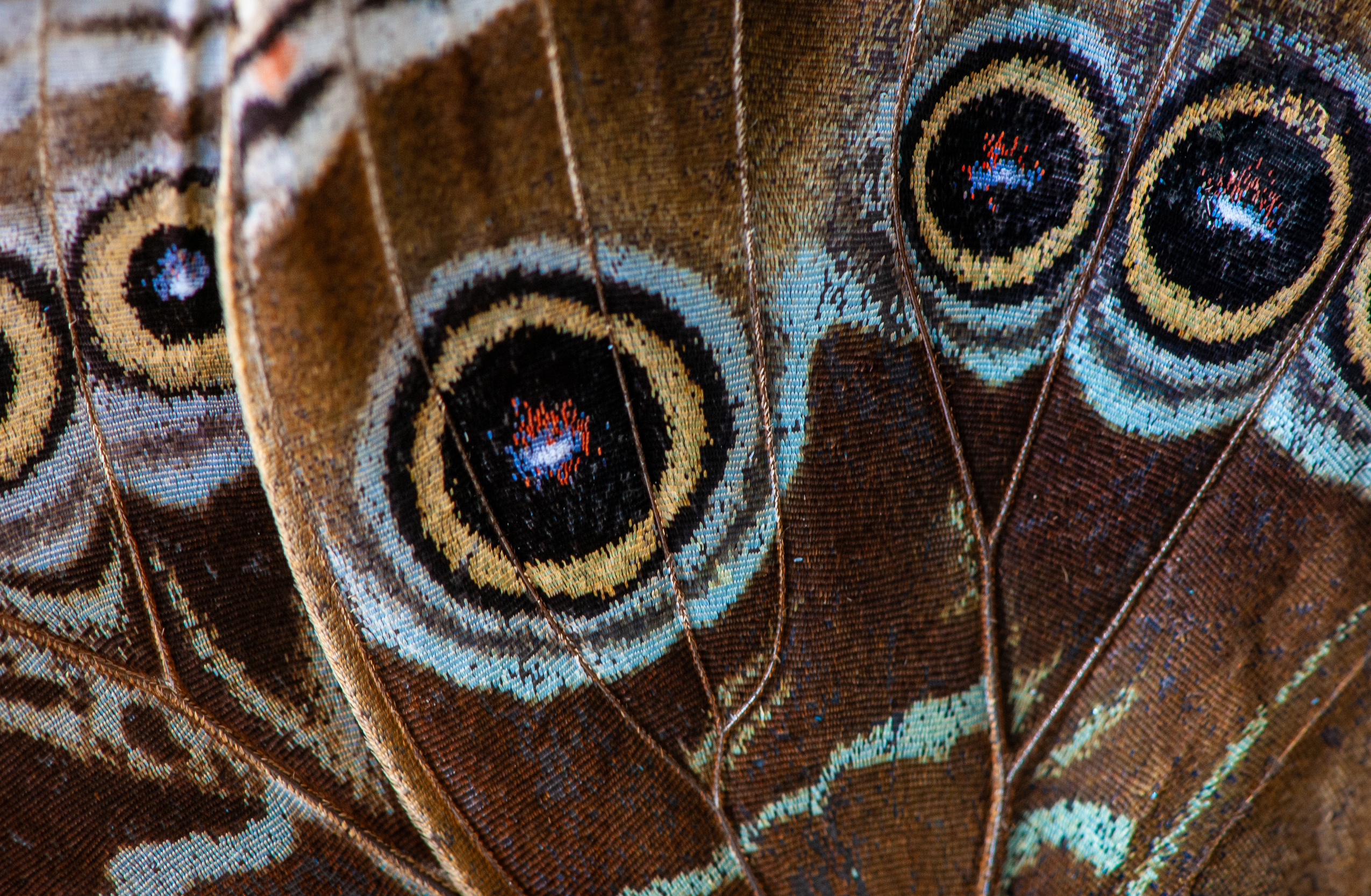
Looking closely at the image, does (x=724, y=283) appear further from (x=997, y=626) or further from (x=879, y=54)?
(x=997, y=626)

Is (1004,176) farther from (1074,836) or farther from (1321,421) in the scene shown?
(1074,836)

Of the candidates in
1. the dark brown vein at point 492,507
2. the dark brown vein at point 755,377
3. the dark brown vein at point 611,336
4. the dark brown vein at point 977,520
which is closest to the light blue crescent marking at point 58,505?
the dark brown vein at point 492,507

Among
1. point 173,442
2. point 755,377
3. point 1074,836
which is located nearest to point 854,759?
point 1074,836

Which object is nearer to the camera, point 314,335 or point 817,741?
point 314,335

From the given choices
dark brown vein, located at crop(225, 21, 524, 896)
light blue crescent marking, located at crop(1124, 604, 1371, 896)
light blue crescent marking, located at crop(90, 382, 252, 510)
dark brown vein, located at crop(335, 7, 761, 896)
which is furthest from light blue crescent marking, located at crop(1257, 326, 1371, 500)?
light blue crescent marking, located at crop(90, 382, 252, 510)

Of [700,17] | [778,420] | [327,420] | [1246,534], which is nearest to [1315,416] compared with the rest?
[1246,534]

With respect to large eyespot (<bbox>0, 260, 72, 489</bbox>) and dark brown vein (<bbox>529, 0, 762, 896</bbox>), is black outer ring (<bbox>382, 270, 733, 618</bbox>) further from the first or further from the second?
large eyespot (<bbox>0, 260, 72, 489</bbox>)

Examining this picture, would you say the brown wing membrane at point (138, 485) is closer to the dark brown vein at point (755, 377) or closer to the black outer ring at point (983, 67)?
the dark brown vein at point (755, 377)
